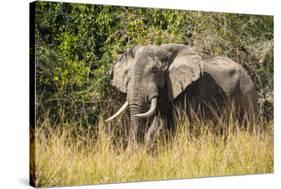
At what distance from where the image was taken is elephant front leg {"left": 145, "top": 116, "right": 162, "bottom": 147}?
11.5m

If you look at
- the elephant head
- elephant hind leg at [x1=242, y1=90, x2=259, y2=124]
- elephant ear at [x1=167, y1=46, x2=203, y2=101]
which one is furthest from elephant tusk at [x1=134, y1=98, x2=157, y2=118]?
elephant hind leg at [x1=242, y1=90, x2=259, y2=124]

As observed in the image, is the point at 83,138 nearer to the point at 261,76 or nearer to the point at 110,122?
the point at 110,122

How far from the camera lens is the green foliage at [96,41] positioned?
428 inches

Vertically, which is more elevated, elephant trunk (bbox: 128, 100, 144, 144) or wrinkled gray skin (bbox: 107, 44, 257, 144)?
wrinkled gray skin (bbox: 107, 44, 257, 144)

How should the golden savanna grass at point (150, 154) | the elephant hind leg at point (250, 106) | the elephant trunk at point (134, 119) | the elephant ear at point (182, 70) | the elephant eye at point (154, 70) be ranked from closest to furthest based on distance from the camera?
the golden savanna grass at point (150, 154) → the elephant trunk at point (134, 119) → the elephant eye at point (154, 70) → the elephant ear at point (182, 70) → the elephant hind leg at point (250, 106)

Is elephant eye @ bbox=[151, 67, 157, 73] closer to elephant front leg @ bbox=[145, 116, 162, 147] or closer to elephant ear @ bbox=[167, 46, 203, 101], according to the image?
elephant ear @ bbox=[167, 46, 203, 101]

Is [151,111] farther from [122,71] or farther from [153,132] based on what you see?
[122,71]

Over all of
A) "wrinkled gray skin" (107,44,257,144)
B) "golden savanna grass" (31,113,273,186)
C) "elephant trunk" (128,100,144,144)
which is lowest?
"golden savanna grass" (31,113,273,186)

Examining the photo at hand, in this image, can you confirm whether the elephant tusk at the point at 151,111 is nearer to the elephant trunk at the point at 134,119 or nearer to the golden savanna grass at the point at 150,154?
the elephant trunk at the point at 134,119

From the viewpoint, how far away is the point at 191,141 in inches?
462

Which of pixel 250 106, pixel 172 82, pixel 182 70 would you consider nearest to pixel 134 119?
pixel 172 82

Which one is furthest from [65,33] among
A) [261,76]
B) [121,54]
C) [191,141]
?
[261,76]

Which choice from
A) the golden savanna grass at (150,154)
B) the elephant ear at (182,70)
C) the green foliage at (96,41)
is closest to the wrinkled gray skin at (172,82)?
the elephant ear at (182,70)

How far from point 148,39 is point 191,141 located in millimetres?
1589
